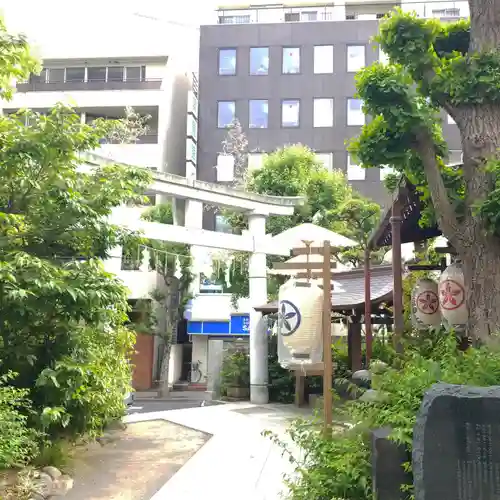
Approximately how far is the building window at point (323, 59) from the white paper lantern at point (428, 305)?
70.9ft

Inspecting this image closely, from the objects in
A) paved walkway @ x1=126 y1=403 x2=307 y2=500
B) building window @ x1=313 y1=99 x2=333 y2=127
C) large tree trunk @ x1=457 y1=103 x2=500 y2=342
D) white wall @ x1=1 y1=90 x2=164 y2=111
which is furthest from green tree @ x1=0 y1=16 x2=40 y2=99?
building window @ x1=313 y1=99 x2=333 y2=127

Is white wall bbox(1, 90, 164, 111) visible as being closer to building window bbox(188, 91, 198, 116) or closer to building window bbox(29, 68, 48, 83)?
building window bbox(29, 68, 48, 83)

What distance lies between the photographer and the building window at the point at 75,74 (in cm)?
2616

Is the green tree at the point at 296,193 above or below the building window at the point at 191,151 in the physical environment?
below

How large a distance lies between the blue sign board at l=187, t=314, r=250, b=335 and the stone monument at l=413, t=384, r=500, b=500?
66.9 ft

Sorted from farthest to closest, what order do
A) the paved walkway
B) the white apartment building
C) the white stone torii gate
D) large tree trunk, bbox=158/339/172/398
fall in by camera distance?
1. the white apartment building
2. large tree trunk, bbox=158/339/172/398
3. the white stone torii gate
4. the paved walkway

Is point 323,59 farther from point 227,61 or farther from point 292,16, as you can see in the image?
point 227,61

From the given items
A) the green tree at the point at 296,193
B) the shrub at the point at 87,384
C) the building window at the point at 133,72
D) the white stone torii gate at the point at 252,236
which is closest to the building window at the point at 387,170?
the green tree at the point at 296,193

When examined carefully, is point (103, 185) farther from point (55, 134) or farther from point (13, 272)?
point (13, 272)

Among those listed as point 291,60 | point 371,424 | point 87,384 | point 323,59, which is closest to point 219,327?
point 291,60

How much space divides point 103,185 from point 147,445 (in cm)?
428

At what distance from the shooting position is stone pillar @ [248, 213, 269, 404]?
14141 mm

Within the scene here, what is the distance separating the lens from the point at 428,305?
7.32 meters

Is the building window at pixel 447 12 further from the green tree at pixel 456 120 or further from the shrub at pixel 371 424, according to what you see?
the shrub at pixel 371 424
